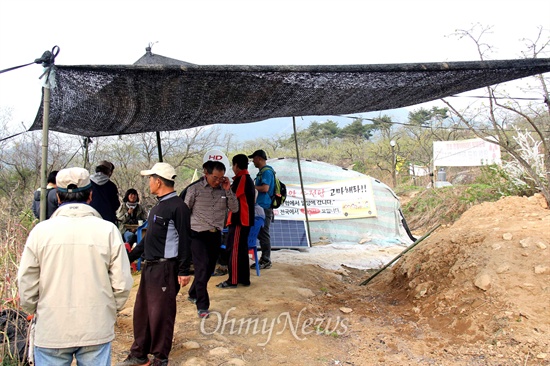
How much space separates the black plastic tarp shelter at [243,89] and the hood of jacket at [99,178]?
585 millimetres

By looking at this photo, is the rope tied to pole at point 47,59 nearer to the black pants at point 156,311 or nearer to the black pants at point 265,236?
the black pants at point 156,311

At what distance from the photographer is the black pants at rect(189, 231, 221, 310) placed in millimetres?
3949

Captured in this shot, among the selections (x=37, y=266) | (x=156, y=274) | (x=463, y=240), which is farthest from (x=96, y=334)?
(x=463, y=240)

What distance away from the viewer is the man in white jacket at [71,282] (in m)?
1.97

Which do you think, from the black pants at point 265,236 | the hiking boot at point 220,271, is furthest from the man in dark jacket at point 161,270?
the black pants at point 265,236

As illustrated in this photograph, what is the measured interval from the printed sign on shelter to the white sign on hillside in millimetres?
5157

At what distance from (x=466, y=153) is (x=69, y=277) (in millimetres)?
13316

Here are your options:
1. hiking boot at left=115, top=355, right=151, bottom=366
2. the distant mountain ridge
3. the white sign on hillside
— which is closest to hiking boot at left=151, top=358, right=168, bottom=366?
hiking boot at left=115, top=355, right=151, bottom=366

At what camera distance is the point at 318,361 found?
10.7ft

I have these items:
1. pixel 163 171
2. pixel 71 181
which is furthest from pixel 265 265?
pixel 71 181

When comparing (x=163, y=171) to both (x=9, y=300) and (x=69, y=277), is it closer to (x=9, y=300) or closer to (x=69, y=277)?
(x=69, y=277)

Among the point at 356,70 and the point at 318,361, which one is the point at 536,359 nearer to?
the point at 318,361

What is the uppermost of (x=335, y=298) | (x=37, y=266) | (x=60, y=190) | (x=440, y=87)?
(x=440, y=87)

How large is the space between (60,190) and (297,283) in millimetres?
3570
